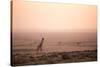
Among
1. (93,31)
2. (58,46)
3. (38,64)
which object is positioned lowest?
(38,64)

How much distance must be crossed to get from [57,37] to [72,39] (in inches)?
8.2

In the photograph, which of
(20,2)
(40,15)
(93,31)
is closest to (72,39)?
(93,31)

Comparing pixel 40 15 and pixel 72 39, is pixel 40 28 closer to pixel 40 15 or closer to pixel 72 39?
pixel 40 15

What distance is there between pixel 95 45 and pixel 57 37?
55 centimetres

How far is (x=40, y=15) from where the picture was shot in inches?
84.5

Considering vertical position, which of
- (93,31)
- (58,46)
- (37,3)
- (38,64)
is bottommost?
(38,64)

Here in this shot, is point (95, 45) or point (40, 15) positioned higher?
point (40, 15)
